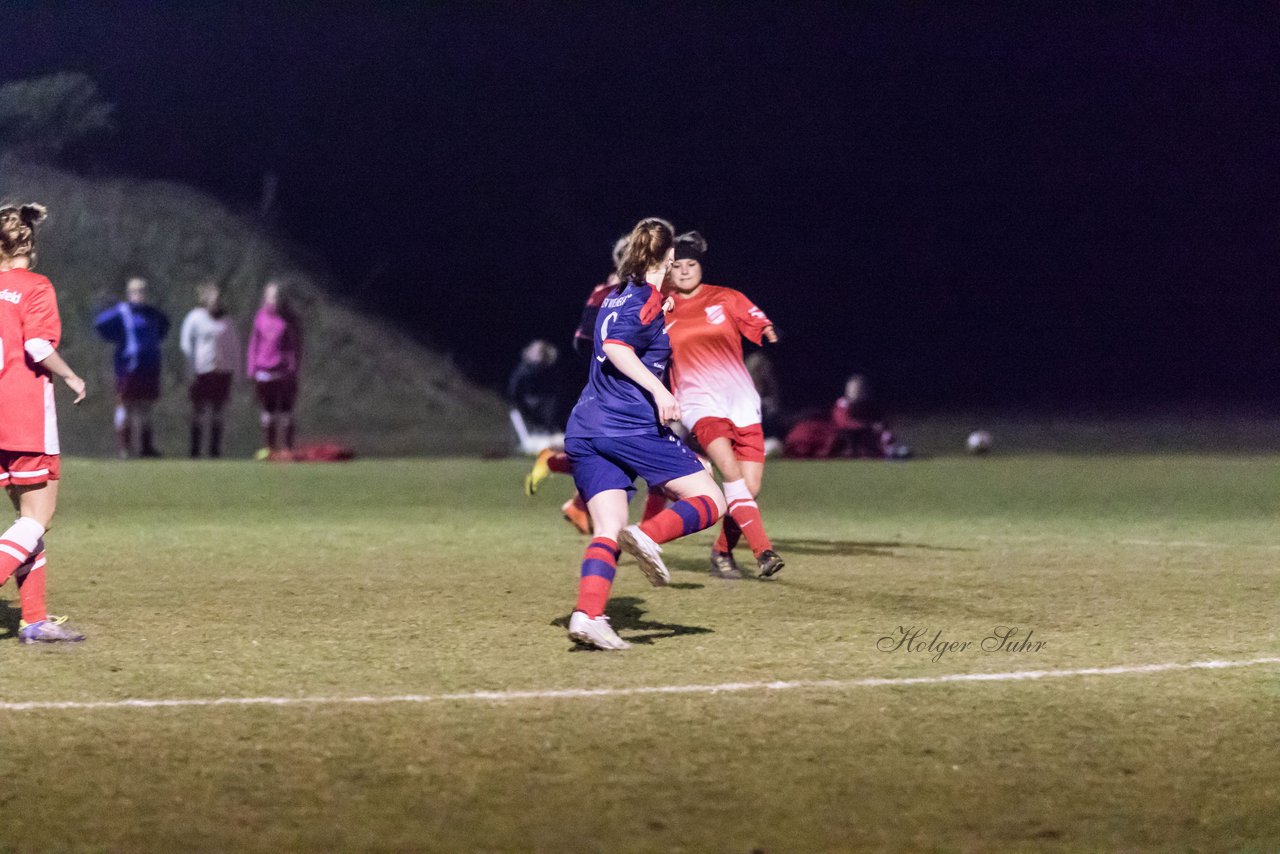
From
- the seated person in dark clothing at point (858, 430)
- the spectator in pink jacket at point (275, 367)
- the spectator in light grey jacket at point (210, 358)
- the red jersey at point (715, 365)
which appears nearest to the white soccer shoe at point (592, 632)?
the red jersey at point (715, 365)

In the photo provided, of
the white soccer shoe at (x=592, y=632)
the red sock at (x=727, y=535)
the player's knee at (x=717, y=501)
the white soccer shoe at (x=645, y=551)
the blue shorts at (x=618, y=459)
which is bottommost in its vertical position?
the red sock at (x=727, y=535)

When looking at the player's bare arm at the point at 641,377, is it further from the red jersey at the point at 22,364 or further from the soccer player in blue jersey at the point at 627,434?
the red jersey at the point at 22,364

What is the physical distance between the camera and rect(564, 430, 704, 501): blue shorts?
7434 millimetres

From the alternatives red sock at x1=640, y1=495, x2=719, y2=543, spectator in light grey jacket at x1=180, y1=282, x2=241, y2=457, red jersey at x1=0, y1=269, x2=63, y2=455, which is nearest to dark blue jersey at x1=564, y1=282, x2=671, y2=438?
red sock at x1=640, y1=495, x2=719, y2=543

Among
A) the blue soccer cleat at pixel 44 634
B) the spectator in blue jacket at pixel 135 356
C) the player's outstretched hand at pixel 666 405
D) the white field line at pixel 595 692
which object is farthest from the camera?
the spectator in blue jacket at pixel 135 356

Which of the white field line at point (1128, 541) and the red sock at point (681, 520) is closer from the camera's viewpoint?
the red sock at point (681, 520)

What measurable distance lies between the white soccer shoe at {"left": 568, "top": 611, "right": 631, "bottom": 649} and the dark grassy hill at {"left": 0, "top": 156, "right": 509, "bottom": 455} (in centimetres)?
2080

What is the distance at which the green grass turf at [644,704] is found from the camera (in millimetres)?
4520

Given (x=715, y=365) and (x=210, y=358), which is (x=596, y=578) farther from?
(x=210, y=358)

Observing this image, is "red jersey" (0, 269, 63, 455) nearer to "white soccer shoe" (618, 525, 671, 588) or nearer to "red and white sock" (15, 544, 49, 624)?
"red and white sock" (15, 544, 49, 624)

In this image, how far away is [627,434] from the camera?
7.45 m

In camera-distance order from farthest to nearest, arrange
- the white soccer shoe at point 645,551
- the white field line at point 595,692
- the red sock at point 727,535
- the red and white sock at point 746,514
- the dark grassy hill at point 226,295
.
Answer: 1. the dark grassy hill at point 226,295
2. the red sock at point 727,535
3. the red and white sock at point 746,514
4. the white soccer shoe at point 645,551
5. the white field line at point 595,692

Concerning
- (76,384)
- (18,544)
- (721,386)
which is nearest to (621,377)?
(76,384)

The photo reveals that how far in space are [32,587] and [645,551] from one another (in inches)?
109
